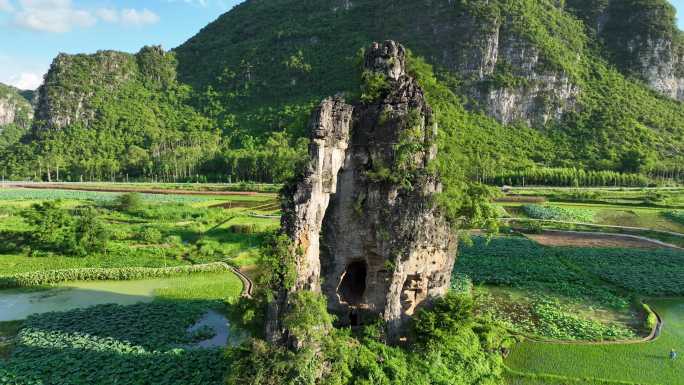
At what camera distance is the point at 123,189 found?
78000mm

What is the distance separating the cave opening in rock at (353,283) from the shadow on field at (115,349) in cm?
669

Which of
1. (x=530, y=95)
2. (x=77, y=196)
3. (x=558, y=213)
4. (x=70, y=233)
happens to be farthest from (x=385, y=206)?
(x=530, y=95)

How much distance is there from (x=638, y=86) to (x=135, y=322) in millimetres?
160599

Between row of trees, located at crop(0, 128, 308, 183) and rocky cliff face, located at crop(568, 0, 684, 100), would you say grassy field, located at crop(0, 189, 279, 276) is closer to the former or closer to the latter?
row of trees, located at crop(0, 128, 308, 183)

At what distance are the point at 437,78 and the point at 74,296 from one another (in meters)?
100

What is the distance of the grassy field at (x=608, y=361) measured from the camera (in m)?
20.7

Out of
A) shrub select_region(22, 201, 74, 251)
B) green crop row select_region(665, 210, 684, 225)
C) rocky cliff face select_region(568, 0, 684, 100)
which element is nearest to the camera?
shrub select_region(22, 201, 74, 251)

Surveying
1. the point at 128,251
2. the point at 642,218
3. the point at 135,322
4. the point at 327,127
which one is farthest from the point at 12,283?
the point at 642,218

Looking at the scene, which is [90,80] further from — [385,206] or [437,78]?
[385,206]

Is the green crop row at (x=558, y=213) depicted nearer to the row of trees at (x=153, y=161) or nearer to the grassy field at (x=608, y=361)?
the grassy field at (x=608, y=361)

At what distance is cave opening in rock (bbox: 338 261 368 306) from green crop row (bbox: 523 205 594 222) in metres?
45.4

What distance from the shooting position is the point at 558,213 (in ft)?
201

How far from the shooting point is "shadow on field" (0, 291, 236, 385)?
18.6 metres

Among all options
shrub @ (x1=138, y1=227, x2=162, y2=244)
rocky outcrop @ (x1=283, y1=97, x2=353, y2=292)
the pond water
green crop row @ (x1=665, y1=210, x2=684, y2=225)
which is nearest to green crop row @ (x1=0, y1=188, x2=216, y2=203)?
shrub @ (x1=138, y1=227, x2=162, y2=244)
